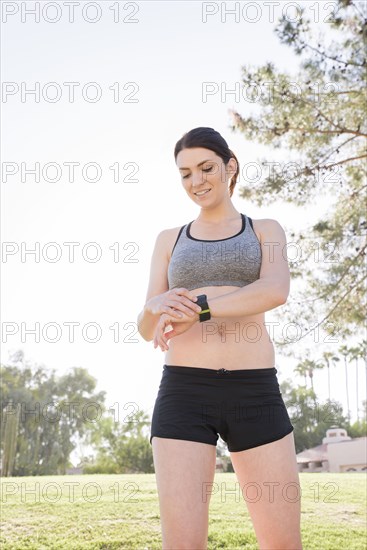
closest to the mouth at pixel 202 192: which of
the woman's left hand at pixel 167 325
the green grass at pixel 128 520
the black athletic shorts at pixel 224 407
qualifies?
the woman's left hand at pixel 167 325

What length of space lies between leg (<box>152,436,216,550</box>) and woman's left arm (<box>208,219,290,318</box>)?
597 millimetres

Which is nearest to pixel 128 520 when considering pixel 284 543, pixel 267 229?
pixel 284 543

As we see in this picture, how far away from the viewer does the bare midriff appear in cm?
279

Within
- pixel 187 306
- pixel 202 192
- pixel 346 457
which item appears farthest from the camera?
pixel 346 457

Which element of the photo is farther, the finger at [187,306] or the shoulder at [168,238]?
the shoulder at [168,238]

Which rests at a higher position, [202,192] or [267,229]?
[202,192]

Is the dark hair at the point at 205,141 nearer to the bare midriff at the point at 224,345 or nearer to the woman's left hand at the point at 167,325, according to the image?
the bare midriff at the point at 224,345

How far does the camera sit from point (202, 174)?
3090 mm

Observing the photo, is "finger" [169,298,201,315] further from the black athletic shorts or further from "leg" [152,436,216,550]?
"leg" [152,436,216,550]

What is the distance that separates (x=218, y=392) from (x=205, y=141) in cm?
126

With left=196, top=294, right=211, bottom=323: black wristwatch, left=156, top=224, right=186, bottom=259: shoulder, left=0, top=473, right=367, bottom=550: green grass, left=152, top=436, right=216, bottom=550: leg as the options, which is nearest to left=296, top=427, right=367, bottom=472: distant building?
left=0, top=473, right=367, bottom=550: green grass

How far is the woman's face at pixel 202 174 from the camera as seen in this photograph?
3072 millimetres

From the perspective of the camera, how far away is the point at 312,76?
437 inches

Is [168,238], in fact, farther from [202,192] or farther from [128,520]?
[128,520]
